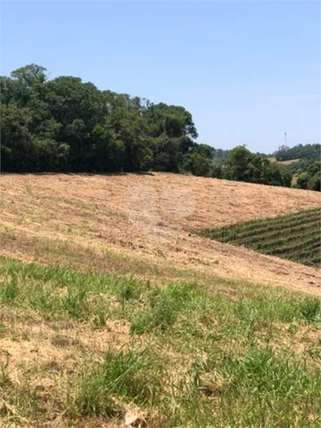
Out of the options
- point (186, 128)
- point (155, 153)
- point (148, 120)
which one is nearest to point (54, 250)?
point (155, 153)

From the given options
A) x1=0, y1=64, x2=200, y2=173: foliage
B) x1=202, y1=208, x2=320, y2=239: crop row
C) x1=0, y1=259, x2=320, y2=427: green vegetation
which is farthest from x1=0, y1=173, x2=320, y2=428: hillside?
x1=0, y1=64, x2=200, y2=173: foliage

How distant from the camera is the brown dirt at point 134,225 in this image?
14.4 m

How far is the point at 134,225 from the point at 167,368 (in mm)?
19492

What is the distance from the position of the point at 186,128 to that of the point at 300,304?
65458 millimetres

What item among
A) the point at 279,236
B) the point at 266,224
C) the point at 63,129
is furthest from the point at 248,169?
the point at 279,236

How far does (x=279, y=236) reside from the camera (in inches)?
1110

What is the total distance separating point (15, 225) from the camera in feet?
55.6

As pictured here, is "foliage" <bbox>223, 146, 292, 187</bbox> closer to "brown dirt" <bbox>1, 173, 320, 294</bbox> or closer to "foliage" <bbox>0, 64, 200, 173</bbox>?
"foliage" <bbox>0, 64, 200, 173</bbox>

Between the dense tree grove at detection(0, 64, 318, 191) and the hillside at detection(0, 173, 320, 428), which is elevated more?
the dense tree grove at detection(0, 64, 318, 191)

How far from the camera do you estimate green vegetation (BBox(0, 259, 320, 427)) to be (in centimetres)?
281

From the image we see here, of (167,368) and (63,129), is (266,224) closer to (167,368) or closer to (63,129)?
(63,129)

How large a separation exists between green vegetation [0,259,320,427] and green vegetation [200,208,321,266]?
19.4 meters

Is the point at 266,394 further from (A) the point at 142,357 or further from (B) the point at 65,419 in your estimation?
(B) the point at 65,419

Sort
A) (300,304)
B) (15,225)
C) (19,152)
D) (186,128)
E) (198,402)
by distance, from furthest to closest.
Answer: (186,128) → (19,152) → (15,225) → (300,304) → (198,402)
